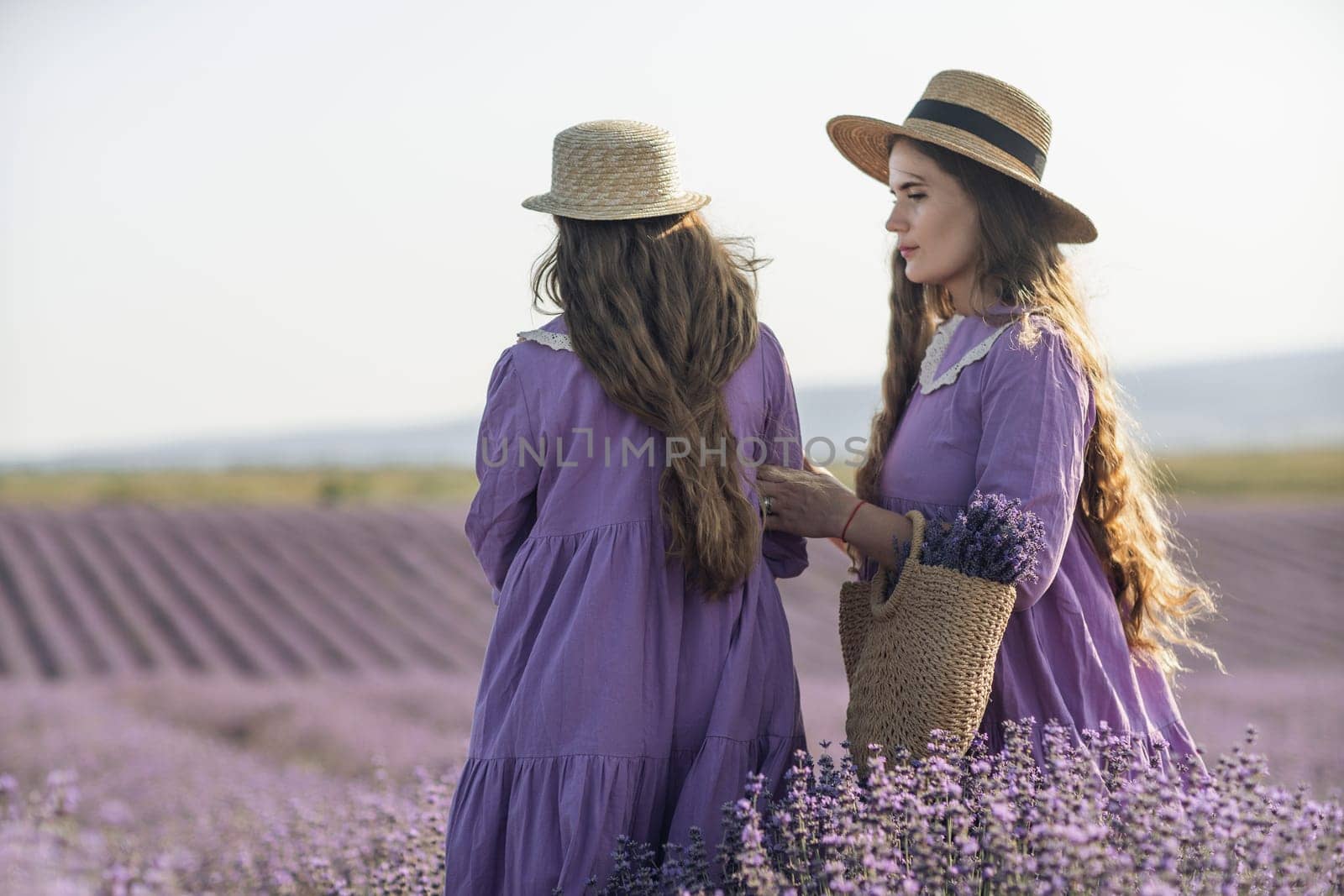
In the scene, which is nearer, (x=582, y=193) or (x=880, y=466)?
(x=582, y=193)

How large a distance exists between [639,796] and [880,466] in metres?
0.84

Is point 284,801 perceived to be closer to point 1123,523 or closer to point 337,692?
point 337,692

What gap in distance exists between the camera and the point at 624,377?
216 centimetres

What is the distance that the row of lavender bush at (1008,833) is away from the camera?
159 cm

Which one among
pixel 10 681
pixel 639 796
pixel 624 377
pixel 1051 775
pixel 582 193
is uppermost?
pixel 582 193

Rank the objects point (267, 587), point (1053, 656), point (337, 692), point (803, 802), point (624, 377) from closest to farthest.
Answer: point (803, 802) → point (624, 377) → point (1053, 656) → point (337, 692) → point (267, 587)

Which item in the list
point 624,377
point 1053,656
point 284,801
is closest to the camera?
point 624,377

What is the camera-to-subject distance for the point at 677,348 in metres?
2.18

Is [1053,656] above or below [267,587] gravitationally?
above

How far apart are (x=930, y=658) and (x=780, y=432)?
55 cm

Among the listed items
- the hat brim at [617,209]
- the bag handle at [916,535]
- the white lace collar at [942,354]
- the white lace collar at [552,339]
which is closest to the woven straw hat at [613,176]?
the hat brim at [617,209]

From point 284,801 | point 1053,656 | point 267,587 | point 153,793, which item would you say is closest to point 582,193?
point 1053,656

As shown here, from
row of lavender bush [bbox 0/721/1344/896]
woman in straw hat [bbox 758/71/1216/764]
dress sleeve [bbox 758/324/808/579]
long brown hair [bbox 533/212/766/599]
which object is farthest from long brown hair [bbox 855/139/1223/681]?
long brown hair [bbox 533/212/766/599]

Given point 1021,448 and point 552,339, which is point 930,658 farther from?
point 552,339
